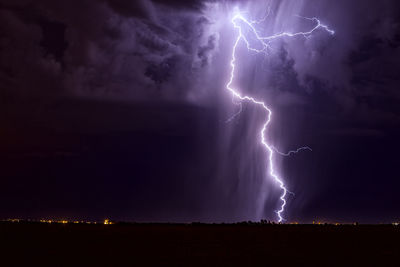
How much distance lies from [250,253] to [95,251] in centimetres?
833

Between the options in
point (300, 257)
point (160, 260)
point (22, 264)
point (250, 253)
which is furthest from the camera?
point (250, 253)

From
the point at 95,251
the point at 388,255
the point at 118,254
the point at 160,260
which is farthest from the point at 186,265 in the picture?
the point at 388,255

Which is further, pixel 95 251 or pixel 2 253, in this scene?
pixel 95 251

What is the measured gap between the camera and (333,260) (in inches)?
941

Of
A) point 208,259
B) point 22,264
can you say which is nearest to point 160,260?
point 208,259

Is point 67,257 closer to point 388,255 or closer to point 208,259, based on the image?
point 208,259

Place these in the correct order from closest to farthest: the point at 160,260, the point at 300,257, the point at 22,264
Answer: the point at 22,264
the point at 160,260
the point at 300,257

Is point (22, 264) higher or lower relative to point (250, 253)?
lower

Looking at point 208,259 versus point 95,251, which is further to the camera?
point 95,251

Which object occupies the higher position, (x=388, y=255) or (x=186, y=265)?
(x=388, y=255)

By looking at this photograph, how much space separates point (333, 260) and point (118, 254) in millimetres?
Answer: 10578

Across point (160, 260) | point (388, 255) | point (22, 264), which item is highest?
point (388, 255)

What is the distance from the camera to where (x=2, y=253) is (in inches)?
983

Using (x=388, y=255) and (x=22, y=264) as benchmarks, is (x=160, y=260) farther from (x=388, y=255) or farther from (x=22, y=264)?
A: (x=388, y=255)
